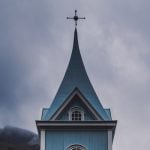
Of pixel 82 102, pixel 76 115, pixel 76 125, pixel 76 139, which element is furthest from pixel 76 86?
pixel 76 139

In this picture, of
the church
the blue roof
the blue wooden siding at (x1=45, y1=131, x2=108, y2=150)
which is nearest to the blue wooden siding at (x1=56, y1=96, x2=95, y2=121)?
the church

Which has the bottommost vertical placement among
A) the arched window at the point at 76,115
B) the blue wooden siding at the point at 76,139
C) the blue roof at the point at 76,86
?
the blue wooden siding at the point at 76,139

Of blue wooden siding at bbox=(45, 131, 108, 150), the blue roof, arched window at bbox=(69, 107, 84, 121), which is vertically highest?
the blue roof

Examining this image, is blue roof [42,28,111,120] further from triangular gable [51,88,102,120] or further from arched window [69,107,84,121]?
arched window [69,107,84,121]

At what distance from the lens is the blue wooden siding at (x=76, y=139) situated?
140 feet

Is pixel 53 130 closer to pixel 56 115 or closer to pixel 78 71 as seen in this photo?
pixel 56 115

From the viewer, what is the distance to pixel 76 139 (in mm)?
42781

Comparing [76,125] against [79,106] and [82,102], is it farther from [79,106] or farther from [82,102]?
[82,102]

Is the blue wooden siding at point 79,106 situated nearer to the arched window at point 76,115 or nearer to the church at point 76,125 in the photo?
the church at point 76,125

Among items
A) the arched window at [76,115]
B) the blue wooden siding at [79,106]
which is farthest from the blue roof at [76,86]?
the arched window at [76,115]

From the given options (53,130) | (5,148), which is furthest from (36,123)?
(5,148)

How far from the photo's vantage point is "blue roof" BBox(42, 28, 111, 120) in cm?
4328

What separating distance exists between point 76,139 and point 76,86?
332 centimetres

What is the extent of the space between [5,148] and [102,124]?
212 ft
